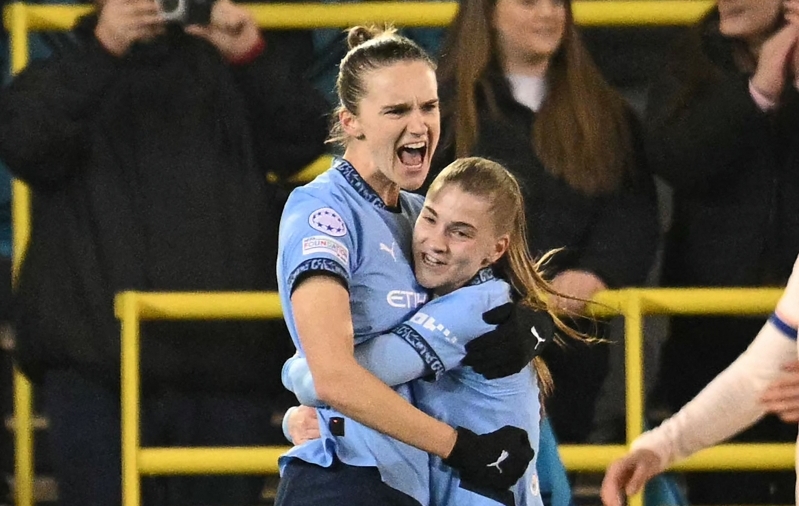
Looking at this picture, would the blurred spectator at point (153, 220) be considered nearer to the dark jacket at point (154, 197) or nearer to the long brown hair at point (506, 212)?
the dark jacket at point (154, 197)

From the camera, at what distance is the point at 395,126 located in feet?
8.28

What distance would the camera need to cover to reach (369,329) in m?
2.48

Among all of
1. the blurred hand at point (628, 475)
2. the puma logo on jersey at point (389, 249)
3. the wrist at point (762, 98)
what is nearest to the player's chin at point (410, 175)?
the puma logo on jersey at point (389, 249)

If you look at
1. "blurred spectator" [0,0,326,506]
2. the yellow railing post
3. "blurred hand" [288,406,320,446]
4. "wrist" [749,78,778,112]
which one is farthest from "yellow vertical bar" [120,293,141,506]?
"wrist" [749,78,778,112]

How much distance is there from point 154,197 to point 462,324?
118cm

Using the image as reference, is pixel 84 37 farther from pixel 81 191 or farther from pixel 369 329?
pixel 369 329

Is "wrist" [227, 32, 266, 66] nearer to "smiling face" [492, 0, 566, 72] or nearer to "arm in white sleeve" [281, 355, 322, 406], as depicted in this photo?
"smiling face" [492, 0, 566, 72]

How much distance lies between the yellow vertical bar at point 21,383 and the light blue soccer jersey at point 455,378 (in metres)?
1.28

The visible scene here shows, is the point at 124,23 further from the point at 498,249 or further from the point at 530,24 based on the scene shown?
the point at 498,249

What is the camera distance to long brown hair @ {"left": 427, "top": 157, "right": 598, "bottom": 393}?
2.56m

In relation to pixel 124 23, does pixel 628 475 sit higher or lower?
lower

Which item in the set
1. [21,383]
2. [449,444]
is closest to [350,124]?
[449,444]

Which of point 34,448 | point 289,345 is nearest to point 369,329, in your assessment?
point 289,345

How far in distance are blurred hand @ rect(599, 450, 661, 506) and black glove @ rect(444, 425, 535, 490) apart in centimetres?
15
